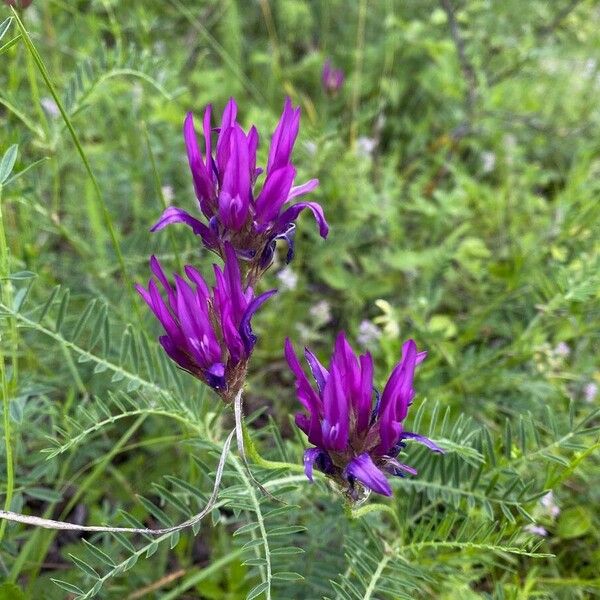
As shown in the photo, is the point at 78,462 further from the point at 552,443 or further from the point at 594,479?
the point at 594,479

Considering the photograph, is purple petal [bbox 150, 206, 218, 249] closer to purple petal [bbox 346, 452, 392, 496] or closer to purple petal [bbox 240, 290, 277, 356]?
purple petal [bbox 240, 290, 277, 356]

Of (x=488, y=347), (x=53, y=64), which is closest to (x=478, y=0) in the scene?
(x=488, y=347)

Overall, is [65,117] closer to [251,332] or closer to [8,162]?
[8,162]

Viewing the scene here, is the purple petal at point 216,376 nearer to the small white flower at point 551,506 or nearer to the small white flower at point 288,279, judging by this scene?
the small white flower at point 551,506

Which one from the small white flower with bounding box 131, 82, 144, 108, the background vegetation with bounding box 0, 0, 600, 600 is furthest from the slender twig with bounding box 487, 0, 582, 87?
the small white flower with bounding box 131, 82, 144, 108

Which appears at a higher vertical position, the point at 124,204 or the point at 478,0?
the point at 478,0

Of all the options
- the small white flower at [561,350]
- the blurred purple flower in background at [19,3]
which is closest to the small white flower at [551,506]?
the small white flower at [561,350]

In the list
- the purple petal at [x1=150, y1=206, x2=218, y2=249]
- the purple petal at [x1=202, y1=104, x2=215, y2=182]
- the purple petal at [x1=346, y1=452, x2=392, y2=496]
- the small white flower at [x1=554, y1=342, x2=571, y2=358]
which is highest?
the purple petal at [x1=202, y1=104, x2=215, y2=182]
